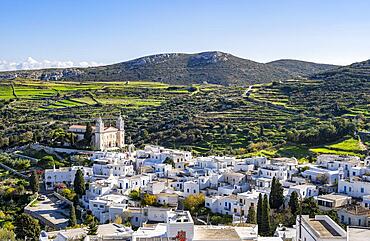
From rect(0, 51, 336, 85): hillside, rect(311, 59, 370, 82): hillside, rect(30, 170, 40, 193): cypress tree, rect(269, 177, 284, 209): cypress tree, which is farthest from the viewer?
rect(0, 51, 336, 85): hillside

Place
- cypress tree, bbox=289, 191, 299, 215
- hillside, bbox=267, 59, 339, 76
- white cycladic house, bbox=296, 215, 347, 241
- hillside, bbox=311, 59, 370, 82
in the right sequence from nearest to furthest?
white cycladic house, bbox=296, 215, 347, 241, cypress tree, bbox=289, 191, 299, 215, hillside, bbox=311, 59, 370, 82, hillside, bbox=267, 59, 339, 76

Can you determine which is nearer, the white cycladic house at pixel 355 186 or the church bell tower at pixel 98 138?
the white cycladic house at pixel 355 186

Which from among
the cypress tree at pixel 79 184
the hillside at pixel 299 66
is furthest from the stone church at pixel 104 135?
the hillside at pixel 299 66

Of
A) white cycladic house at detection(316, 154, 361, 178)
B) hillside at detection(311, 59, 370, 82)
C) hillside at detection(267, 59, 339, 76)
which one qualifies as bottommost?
white cycladic house at detection(316, 154, 361, 178)

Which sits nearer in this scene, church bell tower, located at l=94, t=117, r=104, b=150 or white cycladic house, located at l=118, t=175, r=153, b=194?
white cycladic house, located at l=118, t=175, r=153, b=194

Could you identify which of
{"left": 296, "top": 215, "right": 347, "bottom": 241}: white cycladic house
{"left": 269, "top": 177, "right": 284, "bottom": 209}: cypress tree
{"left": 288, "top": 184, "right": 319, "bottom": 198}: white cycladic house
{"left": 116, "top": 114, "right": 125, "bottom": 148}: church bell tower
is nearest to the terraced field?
{"left": 116, "top": 114, "right": 125, "bottom": 148}: church bell tower

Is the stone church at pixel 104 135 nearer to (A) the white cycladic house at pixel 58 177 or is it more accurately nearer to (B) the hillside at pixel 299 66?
(A) the white cycladic house at pixel 58 177

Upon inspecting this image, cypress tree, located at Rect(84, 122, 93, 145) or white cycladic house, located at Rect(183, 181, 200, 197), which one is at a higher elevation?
cypress tree, located at Rect(84, 122, 93, 145)

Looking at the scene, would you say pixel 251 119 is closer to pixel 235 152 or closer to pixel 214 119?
pixel 214 119

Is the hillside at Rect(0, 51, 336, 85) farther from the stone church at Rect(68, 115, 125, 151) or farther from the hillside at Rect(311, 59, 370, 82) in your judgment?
the stone church at Rect(68, 115, 125, 151)

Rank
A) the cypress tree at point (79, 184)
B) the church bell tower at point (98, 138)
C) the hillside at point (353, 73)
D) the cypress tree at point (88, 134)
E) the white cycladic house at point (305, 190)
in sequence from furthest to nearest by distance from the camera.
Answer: the hillside at point (353, 73) → the cypress tree at point (88, 134) → the church bell tower at point (98, 138) → the cypress tree at point (79, 184) → the white cycladic house at point (305, 190)
